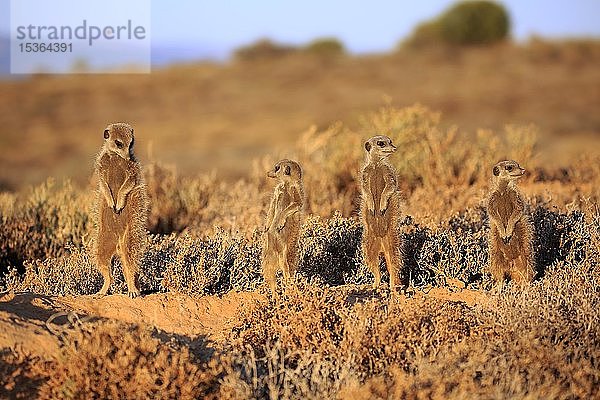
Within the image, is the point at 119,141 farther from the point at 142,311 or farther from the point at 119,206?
the point at 142,311

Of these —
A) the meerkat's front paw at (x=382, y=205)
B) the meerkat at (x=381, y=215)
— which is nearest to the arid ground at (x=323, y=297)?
the meerkat at (x=381, y=215)

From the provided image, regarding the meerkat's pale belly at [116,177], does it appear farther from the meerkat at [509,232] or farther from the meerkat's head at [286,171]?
the meerkat at [509,232]

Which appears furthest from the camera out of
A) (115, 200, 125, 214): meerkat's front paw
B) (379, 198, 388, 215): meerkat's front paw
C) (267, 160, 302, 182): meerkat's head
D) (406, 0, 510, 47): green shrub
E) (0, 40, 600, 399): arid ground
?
(406, 0, 510, 47): green shrub

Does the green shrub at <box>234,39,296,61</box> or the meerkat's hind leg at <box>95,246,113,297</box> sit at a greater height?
the green shrub at <box>234,39,296,61</box>

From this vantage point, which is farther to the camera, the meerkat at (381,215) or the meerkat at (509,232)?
the meerkat at (509,232)

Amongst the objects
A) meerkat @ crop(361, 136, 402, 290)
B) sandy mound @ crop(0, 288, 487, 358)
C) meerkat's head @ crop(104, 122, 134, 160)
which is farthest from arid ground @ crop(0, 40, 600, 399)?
meerkat's head @ crop(104, 122, 134, 160)

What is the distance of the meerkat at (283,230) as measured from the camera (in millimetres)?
6211

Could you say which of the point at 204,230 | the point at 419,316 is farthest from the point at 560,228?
the point at 204,230

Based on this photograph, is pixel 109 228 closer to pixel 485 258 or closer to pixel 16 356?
pixel 16 356

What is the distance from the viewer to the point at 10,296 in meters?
5.91

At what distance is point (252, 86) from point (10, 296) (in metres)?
37.5

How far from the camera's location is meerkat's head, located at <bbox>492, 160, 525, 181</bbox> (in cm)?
661

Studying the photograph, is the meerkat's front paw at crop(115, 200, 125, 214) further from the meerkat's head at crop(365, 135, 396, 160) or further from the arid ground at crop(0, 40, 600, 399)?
the meerkat's head at crop(365, 135, 396, 160)

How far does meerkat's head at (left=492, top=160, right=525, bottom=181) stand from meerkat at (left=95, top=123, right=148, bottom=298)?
2.90 meters
